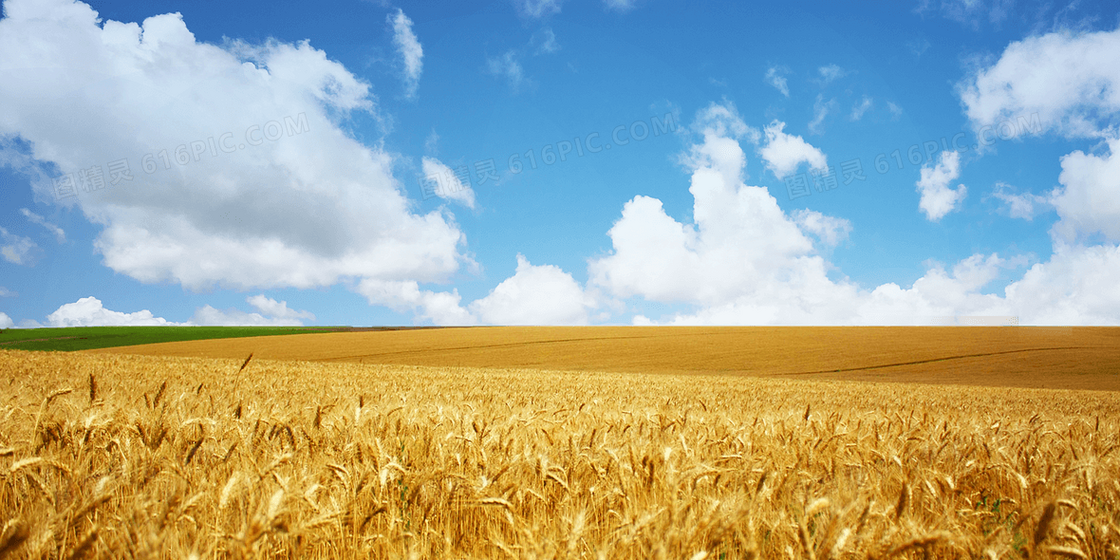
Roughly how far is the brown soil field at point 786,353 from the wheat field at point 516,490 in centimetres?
2634

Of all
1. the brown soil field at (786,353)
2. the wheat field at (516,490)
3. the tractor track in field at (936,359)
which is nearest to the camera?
the wheat field at (516,490)

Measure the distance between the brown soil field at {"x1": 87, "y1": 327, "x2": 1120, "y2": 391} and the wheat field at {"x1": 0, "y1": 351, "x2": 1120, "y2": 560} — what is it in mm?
26337

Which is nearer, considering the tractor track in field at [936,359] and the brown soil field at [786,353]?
the brown soil field at [786,353]

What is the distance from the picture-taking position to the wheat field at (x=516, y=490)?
178 cm

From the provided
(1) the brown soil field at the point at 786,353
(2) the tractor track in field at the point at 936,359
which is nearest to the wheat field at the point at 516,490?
(1) the brown soil field at the point at 786,353

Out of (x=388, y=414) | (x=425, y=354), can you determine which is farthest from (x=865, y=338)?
(x=388, y=414)

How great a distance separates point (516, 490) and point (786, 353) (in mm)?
40195

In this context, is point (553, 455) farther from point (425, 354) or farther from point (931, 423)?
point (425, 354)

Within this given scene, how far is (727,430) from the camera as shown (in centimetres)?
430

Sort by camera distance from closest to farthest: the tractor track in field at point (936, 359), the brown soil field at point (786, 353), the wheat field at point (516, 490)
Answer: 1. the wheat field at point (516, 490)
2. the brown soil field at point (786, 353)
3. the tractor track in field at point (936, 359)

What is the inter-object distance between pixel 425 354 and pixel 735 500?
39.0m

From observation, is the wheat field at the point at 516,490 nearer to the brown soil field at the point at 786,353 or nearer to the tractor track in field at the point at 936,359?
the brown soil field at the point at 786,353

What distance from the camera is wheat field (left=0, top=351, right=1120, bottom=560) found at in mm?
1782

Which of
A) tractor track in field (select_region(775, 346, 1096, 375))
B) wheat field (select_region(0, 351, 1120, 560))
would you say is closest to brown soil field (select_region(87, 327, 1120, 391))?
tractor track in field (select_region(775, 346, 1096, 375))
